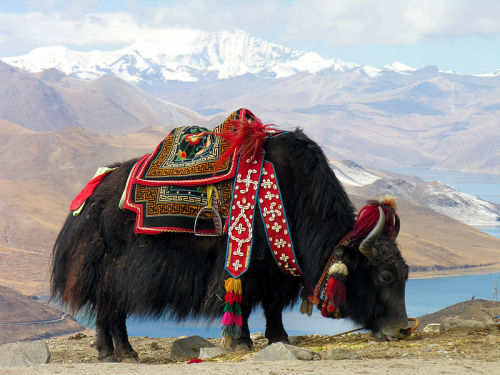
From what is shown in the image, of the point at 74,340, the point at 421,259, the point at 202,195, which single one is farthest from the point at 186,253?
the point at 421,259

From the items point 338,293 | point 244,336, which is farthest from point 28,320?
point 338,293

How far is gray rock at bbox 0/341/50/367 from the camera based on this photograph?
5109 mm

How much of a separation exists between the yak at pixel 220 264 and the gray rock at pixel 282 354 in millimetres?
761

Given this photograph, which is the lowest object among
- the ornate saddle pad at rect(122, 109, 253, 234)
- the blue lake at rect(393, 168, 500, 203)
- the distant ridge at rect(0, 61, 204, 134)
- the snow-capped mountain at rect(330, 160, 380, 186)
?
the ornate saddle pad at rect(122, 109, 253, 234)

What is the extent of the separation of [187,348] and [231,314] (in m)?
1.04

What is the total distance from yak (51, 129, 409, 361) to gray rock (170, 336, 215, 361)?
0.38 metres

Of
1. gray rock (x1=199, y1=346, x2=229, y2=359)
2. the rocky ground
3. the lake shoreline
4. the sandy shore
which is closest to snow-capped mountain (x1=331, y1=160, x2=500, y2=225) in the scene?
the lake shoreline

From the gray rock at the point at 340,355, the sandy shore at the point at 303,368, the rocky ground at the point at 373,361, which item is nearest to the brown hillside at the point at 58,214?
the rocky ground at the point at 373,361

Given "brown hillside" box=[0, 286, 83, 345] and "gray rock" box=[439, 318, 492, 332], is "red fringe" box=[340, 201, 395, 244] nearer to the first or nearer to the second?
"gray rock" box=[439, 318, 492, 332]

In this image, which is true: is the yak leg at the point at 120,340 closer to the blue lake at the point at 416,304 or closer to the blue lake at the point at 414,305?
the blue lake at the point at 414,305

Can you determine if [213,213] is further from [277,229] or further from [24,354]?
[24,354]

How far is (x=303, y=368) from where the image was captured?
3.85m

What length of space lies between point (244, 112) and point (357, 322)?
A: 2.00 meters

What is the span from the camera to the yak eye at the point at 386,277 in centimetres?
488
